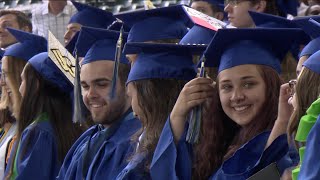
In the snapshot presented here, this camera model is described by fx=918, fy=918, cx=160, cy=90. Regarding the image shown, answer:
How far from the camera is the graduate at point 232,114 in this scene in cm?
390

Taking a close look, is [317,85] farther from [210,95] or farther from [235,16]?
[235,16]

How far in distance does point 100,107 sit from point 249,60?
1.11 meters

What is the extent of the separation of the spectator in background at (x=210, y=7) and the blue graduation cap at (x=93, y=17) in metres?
0.83

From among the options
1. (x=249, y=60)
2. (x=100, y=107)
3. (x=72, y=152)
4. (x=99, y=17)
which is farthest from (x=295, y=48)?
(x=99, y=17)

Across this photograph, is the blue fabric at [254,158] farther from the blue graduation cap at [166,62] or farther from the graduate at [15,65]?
the graduate at [15,65]

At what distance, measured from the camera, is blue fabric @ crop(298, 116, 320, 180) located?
3242 mm

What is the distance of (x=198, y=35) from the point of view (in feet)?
15.6

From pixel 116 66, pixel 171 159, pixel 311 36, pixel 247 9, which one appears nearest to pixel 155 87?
pixel 116 66

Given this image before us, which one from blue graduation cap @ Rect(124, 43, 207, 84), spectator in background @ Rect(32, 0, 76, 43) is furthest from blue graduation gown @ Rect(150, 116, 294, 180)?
spectator in background @ Rect(32, 0, 76, 43)

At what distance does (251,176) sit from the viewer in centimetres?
375

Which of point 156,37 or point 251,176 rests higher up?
point 156,37

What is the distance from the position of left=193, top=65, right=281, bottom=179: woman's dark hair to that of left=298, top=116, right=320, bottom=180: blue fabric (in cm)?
68

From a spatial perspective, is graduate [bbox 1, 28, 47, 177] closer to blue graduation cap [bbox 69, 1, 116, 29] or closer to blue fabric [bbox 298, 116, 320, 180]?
blue graduation cap [bbox 69, 1, 116, 29]

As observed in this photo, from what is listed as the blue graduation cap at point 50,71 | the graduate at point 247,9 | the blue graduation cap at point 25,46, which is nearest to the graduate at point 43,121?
the blue graduation cap at point 50,71
